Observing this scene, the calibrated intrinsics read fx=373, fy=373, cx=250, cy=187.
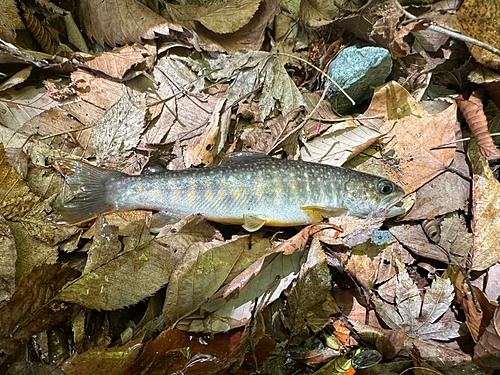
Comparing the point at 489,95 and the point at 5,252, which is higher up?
the point at 489,95

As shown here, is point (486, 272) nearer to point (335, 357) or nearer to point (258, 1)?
point (335, 357)

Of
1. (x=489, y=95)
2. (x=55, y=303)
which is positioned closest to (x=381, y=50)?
(x=489, y=95)

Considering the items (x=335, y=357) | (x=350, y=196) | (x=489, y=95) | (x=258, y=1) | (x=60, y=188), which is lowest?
(x=335, y=357)

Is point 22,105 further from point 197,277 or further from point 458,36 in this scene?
point 458,36

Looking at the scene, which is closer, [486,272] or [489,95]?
[486,272]

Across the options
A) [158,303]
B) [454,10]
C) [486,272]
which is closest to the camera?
[158,303]

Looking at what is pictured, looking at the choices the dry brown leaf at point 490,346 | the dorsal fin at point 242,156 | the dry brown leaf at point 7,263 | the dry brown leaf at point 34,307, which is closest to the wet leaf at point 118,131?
the dorsal fin at point 242,156

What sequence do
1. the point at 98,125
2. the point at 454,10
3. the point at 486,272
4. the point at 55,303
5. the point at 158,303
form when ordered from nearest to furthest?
1. the point at 55,303
2. the point at 158,303
3. the point at 486,272
4. the point at 98,125
5. the point at 454,10
